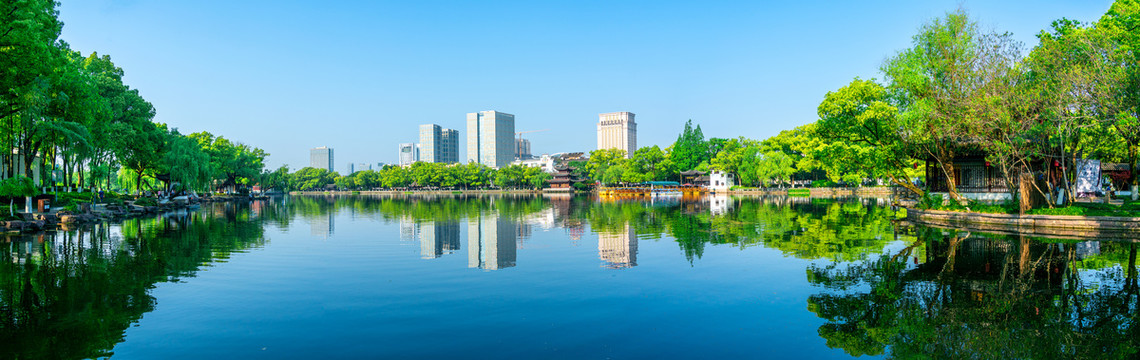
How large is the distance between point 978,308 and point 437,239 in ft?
51.8

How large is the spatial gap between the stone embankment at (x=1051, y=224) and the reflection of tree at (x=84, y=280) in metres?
25.1

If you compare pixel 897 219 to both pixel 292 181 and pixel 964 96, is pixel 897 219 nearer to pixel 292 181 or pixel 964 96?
pixel 964 96

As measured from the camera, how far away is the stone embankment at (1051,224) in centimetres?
1953

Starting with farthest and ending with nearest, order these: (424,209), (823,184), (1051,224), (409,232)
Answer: (823,184)
(424,209)
(409,232)
(1051,224)

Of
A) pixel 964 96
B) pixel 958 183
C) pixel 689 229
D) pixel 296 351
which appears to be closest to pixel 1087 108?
pixel 964 96

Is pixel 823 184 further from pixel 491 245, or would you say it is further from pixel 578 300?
pixel 578 300

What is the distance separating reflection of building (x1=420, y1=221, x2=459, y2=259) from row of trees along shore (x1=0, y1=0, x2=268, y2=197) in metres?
14.6

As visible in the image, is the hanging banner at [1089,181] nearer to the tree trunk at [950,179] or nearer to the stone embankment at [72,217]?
the tree trunk at [950,179]

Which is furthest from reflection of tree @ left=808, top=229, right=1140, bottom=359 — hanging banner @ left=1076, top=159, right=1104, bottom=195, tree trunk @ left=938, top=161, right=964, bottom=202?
hanging banner @ left=1076, top=159, right=1104, bottom=195

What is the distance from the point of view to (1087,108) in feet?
65.5

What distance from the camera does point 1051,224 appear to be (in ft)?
68.9

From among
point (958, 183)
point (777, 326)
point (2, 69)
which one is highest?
point (2, 69)

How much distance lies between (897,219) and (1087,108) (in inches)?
342

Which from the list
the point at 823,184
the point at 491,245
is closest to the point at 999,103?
the point at 491,245
